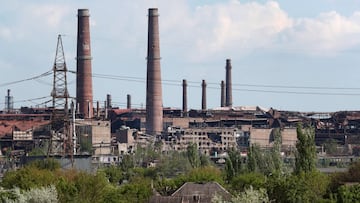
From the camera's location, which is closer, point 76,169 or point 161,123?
point 76,169

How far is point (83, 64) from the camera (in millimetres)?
101812

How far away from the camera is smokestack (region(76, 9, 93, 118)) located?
101750 millimetres

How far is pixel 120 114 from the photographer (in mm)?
119625

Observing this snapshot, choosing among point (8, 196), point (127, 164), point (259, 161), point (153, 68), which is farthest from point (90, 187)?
point (153, 68)

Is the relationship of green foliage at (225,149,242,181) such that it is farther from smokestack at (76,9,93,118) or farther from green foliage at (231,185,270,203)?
smokestack at (76,9,93,118)

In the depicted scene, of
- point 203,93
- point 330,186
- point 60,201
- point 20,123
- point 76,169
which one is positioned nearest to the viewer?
point 60,201

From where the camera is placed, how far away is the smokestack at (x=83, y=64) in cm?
10175

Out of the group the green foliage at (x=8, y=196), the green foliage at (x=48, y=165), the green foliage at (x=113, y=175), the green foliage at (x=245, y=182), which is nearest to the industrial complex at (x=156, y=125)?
the green foliage at (x=113, y=175)

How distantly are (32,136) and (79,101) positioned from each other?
517 centimetres

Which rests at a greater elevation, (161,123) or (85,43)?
(85,43)

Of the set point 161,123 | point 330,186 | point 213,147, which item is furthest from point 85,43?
point 330,186

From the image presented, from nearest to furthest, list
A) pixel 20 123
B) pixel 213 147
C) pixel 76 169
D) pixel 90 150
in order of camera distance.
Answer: pixel 76 169 < pixel 90 150 < pixel 20 123 < pixel 213 147

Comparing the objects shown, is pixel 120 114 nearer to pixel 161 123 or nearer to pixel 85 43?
pixel 161 123

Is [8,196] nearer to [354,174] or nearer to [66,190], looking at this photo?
[66,190]
